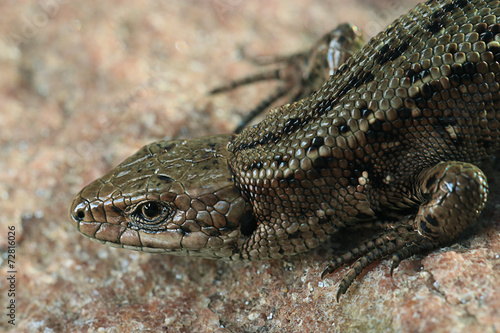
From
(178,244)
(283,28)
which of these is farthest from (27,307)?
(283,28)

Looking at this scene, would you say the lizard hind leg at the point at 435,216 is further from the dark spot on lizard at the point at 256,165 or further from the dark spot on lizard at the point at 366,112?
the dark spot on lizard at the point at 256,165

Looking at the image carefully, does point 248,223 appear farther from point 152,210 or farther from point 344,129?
point 344,129

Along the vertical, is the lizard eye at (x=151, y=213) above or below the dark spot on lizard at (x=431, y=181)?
above

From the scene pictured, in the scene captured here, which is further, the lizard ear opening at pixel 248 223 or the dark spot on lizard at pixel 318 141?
the lizard ear opening at pixel 248 223

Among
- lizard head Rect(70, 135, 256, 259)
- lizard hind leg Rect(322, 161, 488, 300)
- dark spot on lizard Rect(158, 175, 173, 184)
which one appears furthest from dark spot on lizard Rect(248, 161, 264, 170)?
lizard hind leg Rect(322, 161, 488, 300)

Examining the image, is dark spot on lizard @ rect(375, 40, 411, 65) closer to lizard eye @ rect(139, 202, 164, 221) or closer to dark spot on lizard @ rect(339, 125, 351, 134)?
dark spot on lizard @ rect(339, 125, 351, 134)

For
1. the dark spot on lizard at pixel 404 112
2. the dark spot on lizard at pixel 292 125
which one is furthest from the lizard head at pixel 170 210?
the dark spot on lizard at pixel 404 112

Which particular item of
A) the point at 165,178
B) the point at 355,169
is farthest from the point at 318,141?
the point at 165,178
